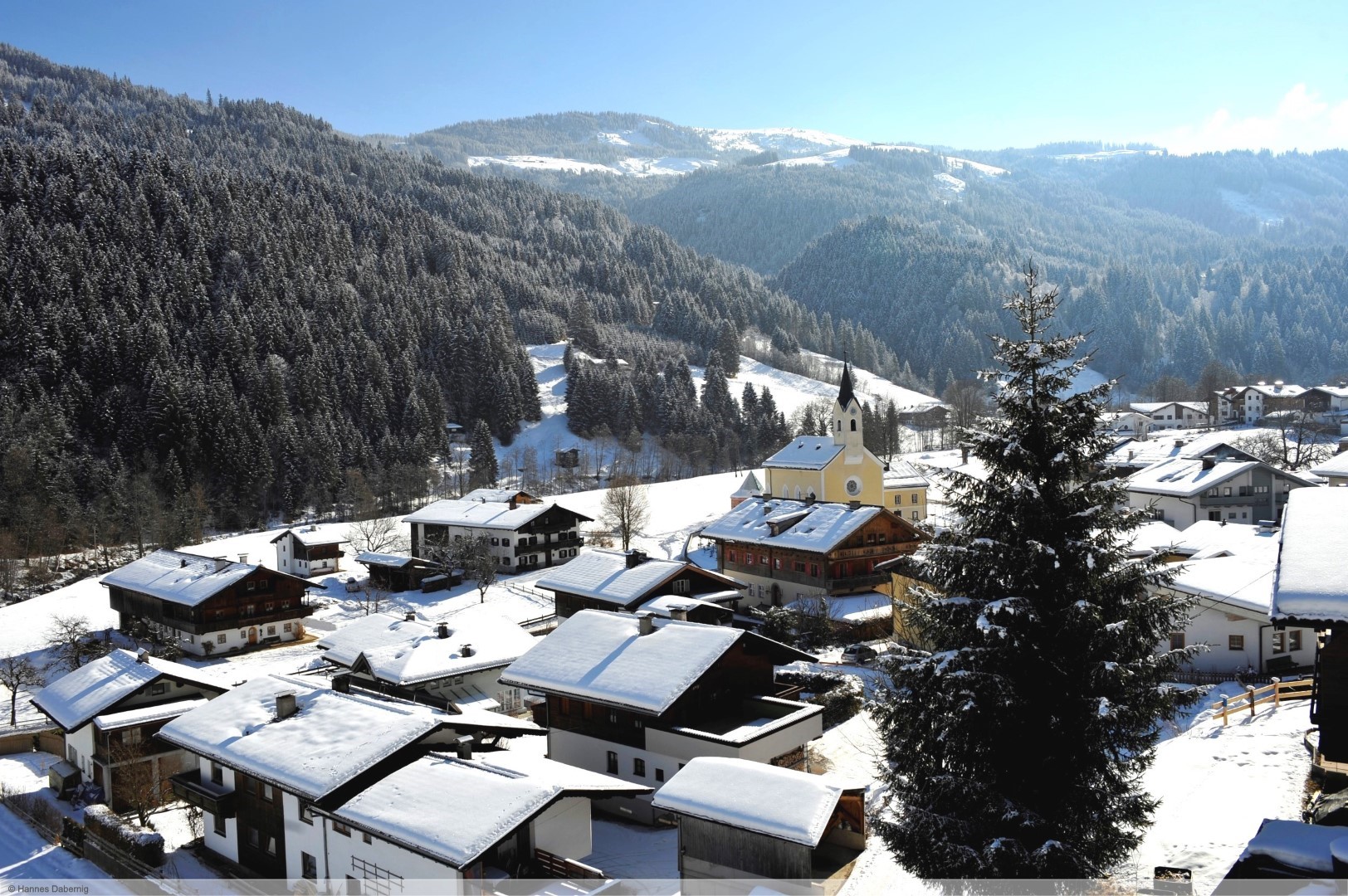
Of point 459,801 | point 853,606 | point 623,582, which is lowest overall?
point 853,606

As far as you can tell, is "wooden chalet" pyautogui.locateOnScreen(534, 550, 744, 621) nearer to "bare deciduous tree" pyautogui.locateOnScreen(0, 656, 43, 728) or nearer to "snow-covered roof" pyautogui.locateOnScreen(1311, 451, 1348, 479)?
"bare deciduous tree" pyautogui.locateOnScreen(0, 656, 43, 728)

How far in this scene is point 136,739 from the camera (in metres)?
28.7

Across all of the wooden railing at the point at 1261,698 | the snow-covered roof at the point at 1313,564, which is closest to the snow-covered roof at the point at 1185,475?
the wooden railing at the point at 1261,698

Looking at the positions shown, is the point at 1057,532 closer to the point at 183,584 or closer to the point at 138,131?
the point at 183,584

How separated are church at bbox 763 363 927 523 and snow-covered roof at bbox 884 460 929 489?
17cm

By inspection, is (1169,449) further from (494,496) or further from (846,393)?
(494,496)

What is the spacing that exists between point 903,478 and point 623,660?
47740 mm

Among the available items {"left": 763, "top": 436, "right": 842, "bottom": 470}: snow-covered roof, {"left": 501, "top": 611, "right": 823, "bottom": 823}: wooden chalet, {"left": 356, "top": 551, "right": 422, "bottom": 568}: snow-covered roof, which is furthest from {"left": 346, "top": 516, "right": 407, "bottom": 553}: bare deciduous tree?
{"left": 501, "top": 611, "right": 823, "bottom": 823}: wooden chalet

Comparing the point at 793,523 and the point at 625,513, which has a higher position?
the point at 793,523

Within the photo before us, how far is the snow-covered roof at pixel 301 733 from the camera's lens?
2008cm

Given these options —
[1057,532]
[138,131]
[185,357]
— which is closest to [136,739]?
[1057,532]

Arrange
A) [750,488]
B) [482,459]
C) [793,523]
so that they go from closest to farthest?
1. [793,523]
2. [750,488]
3. [482,459]

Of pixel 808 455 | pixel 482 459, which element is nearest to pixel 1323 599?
pixel 808 455

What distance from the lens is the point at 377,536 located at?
225 ft
